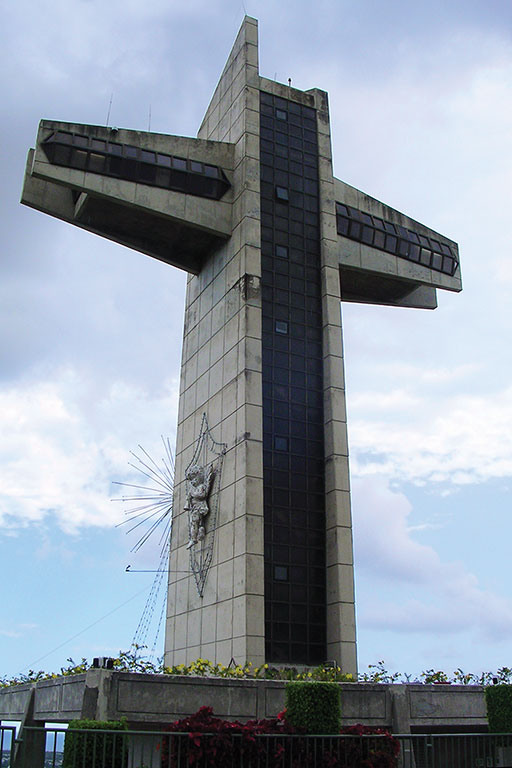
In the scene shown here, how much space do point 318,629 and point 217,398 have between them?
431 inches

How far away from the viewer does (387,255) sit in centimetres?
4481

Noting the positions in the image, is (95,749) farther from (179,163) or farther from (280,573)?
(179,163)

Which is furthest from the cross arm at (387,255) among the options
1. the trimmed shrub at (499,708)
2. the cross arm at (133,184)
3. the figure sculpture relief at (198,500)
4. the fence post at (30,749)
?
the fence post at (30,749)

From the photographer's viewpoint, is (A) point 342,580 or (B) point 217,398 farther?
(B) point 217,398

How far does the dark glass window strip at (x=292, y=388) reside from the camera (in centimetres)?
3456

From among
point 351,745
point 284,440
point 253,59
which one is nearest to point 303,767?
point 351,745

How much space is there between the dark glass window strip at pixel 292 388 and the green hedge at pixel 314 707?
1055cm

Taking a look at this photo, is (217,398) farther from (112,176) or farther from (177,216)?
(112,176)

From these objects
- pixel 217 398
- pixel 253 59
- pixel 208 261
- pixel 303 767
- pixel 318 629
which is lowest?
pixel 303 767

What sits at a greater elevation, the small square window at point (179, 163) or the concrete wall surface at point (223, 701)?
the small square window at point (179, 163)

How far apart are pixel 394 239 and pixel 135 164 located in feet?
47.0

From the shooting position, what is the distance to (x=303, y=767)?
73.9 ft

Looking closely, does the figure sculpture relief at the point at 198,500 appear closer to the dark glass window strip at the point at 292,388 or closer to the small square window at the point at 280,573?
the dark glass window strip at the point at 292,388

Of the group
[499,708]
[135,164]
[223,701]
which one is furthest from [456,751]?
[135,164]
